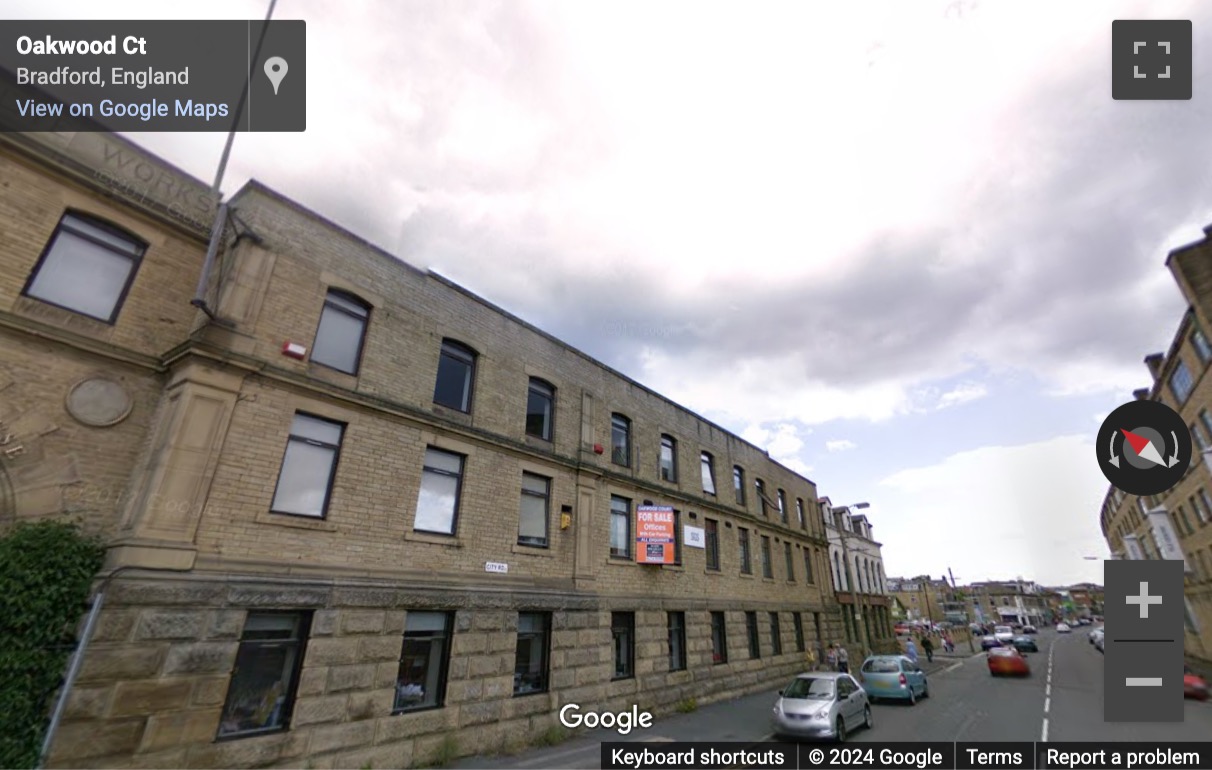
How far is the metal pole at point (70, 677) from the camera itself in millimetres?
6844

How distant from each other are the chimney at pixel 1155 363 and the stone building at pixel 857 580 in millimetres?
19863

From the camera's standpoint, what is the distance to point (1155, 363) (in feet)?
103

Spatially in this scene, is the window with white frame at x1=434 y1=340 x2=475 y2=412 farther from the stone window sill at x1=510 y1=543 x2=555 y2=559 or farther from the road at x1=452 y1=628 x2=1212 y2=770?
the road at x1=452 y1=628 x2=1212 y2=770

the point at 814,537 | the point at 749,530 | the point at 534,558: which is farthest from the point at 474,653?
the point at 814,537

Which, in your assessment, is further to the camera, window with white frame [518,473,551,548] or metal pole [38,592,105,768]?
window with white frame [518,473,551,548]

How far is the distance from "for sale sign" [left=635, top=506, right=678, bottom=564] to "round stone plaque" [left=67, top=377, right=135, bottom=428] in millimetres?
13492

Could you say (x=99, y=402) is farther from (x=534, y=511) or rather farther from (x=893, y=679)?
(x=893, y=679)

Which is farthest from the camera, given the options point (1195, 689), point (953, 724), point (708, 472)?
point (708, 472)

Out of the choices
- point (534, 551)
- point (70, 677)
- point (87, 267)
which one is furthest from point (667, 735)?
point (87, 267)

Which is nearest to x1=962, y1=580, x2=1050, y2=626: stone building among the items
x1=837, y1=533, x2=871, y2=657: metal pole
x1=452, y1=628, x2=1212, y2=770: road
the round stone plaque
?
x1=837, y1=533, x2=871, y2=657: metal pole

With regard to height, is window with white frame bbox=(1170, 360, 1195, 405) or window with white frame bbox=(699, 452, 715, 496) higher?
window with white frame bbox=(1170, 360, 1195, 405)

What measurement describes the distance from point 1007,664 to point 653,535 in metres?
23.1

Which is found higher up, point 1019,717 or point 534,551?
point 534,551

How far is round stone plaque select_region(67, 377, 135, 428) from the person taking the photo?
8.72 metres
